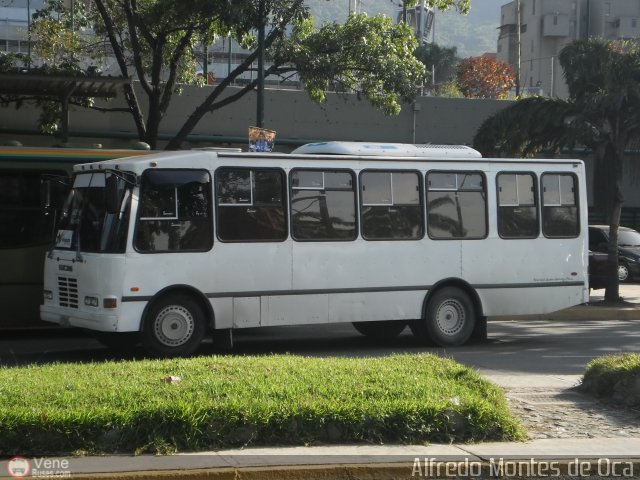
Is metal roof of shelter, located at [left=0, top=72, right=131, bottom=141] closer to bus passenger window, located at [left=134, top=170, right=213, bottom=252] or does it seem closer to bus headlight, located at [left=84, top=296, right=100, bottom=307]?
bus passenger window, located at [left=134, top=170, right=213, bottom=252]

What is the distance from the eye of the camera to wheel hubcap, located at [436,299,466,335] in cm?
1457

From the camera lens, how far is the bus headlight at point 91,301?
12203 mm

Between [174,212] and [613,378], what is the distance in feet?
20.1

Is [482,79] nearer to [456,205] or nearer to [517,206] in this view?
[517,206]

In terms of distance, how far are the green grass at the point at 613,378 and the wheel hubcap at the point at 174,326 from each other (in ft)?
17.4

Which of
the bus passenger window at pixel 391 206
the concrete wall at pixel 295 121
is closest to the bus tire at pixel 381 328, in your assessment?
the bus passenger window at pixel 391 206

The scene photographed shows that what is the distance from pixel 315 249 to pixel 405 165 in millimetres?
2010

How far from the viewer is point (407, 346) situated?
48.8 feet

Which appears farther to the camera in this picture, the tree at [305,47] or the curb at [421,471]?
the tree at [305,47]

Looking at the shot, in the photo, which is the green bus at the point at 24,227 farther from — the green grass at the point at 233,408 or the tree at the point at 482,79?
the tree at the point at 482,79

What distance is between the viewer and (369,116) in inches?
1117

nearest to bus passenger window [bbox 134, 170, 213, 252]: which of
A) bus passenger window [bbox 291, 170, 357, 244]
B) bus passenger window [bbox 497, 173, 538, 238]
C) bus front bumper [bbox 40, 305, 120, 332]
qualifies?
bus front bumper [bbox 40, 305, 120, 332]

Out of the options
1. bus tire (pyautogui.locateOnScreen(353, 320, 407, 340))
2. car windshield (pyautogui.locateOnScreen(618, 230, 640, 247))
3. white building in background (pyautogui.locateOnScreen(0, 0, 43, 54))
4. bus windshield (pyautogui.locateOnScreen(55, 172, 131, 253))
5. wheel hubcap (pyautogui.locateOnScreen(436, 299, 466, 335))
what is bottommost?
bus tire (pyautogui.locateOnScreen(353, 320, 407, 340))

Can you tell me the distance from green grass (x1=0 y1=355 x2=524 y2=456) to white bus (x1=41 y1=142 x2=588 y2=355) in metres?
3.47
